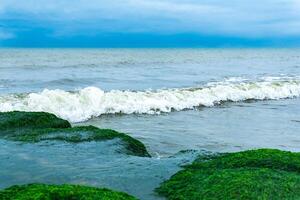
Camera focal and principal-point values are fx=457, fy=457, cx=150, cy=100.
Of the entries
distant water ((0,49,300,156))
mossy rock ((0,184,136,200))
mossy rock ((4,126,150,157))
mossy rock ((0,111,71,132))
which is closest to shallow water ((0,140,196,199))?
mossy rock ((4,126,150,157))

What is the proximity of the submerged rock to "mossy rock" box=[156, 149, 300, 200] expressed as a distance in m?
2.03

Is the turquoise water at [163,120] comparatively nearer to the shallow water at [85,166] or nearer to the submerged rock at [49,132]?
the shallow water at [85,166]

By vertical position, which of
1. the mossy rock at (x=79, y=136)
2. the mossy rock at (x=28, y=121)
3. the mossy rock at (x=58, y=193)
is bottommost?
the mossy rock at (x=58, y=193)

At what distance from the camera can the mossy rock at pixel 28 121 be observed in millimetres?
11302

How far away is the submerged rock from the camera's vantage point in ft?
32.1

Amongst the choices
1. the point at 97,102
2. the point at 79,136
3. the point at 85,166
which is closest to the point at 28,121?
the point at 79,136

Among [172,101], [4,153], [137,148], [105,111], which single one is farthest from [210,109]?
[4,153]

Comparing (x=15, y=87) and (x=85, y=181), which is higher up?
(x=15, y=87)

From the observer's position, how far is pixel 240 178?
6.52 metres

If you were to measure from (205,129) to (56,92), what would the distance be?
8249 mm

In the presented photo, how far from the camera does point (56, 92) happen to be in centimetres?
2042

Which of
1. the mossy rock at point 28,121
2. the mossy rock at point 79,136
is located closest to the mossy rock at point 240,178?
the mossy rock at point 79,136

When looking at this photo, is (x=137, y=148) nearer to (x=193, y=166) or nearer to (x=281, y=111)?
(x=193, y=166)

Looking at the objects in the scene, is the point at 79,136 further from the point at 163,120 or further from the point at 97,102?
the point at 97,102
